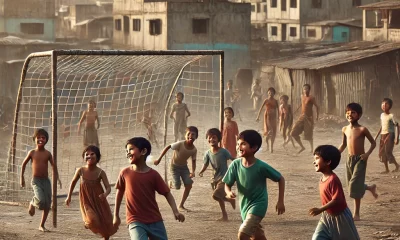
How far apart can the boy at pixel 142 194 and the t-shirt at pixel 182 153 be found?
177 inches

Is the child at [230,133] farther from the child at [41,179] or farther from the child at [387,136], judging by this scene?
the child at [41,179]

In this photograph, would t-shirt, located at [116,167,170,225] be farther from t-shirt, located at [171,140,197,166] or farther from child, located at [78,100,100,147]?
child, located at [78,100,100,147]

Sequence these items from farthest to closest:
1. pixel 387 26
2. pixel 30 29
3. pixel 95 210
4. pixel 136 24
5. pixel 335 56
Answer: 1. pixel 30 29
2. pixel 136 24
3. pixel 387 26
4. pixel 335 56
5. pixel 95 210

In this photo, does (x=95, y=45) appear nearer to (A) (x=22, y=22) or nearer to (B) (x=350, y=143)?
(A) (x=22, y=22)

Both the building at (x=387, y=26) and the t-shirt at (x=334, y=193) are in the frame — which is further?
the building at (x=387, y=26)

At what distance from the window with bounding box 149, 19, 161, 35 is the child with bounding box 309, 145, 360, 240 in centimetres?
3157

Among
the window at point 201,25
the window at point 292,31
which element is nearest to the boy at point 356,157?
the window at point 201,25

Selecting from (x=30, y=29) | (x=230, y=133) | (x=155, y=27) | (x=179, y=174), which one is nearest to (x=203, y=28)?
(x=155, y=27)

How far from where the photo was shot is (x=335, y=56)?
31.6m

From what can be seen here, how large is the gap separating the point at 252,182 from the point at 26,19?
38.4 meters

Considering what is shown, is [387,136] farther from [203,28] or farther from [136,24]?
[136,24]

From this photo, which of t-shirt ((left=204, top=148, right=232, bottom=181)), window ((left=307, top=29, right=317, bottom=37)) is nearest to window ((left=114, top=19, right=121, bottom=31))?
window ((left=307, top=29, right=317, bottom=37))

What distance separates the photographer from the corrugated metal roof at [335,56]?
29.6m

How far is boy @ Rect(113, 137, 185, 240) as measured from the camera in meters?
8.26
